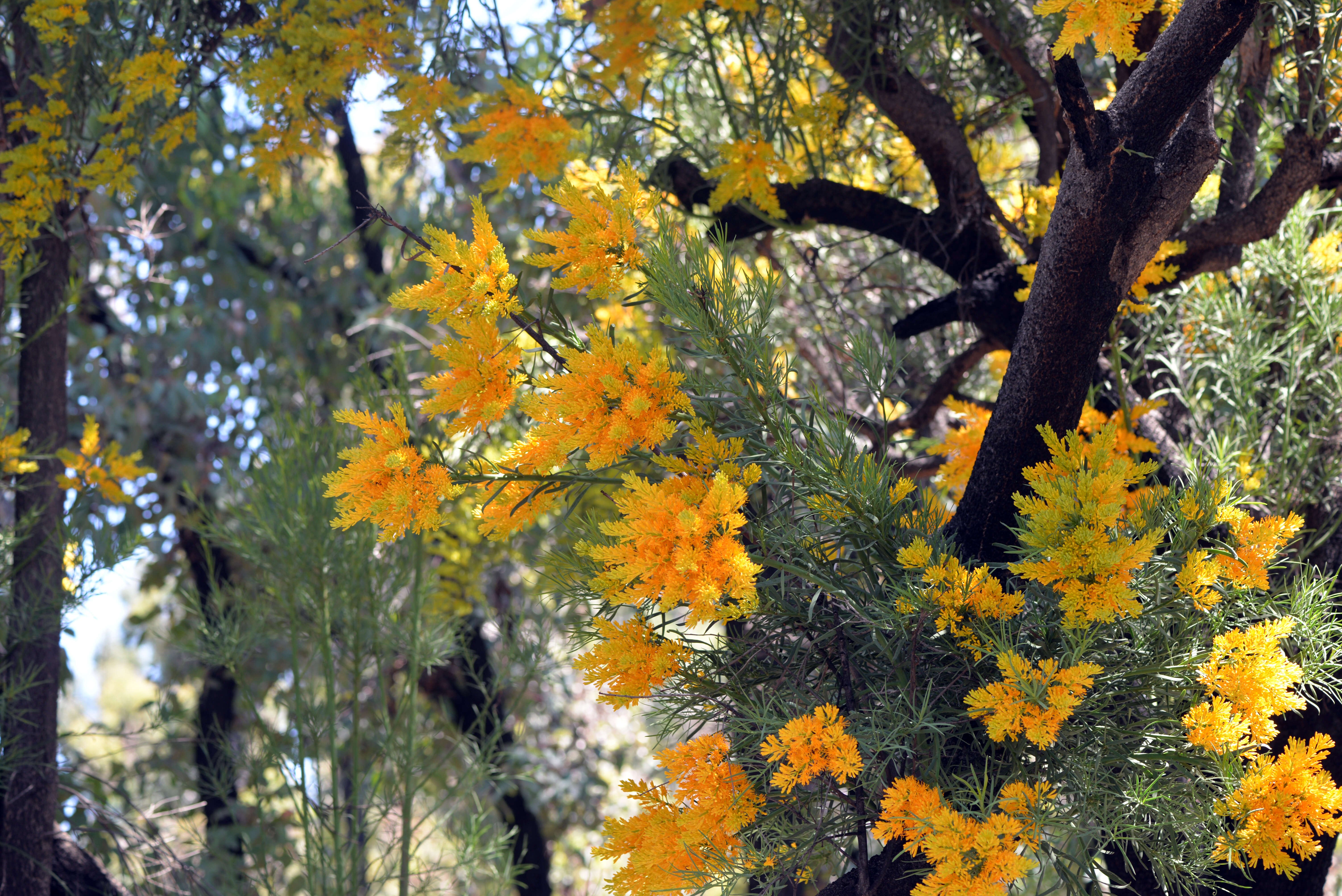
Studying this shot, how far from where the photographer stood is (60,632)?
2.10 m

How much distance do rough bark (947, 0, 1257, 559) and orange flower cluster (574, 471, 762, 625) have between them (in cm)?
43

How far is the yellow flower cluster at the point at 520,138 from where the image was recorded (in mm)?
1665

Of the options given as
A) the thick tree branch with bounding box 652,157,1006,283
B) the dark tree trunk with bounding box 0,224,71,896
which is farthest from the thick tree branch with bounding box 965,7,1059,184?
the dark tree trunk with bounding box 0,224,71,896

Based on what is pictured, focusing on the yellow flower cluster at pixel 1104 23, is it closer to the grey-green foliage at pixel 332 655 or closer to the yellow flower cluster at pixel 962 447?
the yellow flower cluster at pixel 962 447

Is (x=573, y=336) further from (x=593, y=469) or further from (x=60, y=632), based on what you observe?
(x=60, y=632)

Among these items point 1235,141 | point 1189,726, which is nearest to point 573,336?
point 1189,726

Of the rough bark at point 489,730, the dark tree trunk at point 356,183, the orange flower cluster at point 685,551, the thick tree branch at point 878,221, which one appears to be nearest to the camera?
the orange flower cluster at point 685,551

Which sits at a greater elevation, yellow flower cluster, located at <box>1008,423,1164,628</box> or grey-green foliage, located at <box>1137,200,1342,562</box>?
grey-green foliage, located at <box>1137,200,1342,562</box>

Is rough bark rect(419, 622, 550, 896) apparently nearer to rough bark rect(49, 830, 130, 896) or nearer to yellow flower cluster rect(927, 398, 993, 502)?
rough bark rect(49, 830, 130, 896)

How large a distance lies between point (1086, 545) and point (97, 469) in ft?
6.96

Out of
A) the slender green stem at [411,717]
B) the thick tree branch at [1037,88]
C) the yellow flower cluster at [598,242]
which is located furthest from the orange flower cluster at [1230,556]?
the slender green stem at [411,717]

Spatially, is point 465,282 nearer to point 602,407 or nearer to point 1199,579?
point 602,407

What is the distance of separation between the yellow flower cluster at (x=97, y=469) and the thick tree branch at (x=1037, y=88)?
2.01 m

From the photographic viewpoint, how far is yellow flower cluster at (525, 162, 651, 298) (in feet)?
3.11
